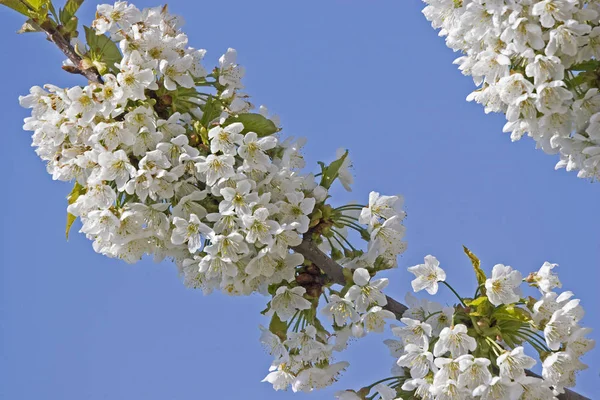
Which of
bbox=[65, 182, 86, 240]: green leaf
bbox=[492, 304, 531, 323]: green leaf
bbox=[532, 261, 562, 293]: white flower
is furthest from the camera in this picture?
bbox=[65, 182, 86, 240]: green leaf

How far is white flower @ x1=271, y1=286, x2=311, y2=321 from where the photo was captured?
17.1 feet

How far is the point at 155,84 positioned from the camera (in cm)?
514

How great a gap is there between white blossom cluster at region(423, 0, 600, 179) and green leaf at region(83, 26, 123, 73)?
2182mm

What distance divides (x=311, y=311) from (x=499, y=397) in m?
1.28

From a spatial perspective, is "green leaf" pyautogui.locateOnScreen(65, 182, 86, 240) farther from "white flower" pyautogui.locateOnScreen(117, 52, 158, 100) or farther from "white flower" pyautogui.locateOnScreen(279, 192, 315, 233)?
"white flower" pyautogui.locateOnScreen(279, 192, 315, 233)

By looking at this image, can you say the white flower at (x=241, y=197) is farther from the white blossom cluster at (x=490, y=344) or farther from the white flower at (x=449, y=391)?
the white flower at (x=449, y=391)

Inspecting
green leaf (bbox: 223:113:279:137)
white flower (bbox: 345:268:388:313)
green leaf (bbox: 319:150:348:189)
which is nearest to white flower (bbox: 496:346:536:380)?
white flower (bbox: 345:268:388:313)

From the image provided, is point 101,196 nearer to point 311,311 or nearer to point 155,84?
point 155,84

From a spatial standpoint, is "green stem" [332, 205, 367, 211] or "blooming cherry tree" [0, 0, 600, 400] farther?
"green stem" [332, 205, 367, 211]

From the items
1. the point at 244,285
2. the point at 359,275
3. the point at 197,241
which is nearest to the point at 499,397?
the point at 359,275

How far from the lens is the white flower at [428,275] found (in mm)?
5172

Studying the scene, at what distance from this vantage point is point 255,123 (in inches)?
Result: 211

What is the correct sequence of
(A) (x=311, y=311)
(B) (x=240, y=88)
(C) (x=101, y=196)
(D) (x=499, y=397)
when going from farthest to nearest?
(B) (x=240, y=88) → (A) (x=311, y=311) → (C) (x=101, y=196) → (D) (x=499, y=397)

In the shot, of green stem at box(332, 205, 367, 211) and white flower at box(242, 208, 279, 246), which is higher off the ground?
green stem at box(332, 205, 367, 211)
